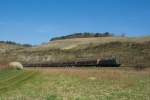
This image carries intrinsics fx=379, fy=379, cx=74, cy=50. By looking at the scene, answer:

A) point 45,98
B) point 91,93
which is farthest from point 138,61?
point 45,98

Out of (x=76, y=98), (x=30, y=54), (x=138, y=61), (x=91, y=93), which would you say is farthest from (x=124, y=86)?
(x=30, y=54)

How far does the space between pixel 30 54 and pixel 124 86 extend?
253 feet

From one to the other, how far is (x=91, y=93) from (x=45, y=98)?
5.12 m

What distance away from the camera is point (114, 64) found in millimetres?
69062

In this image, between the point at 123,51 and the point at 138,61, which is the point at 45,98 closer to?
the point at 138,61

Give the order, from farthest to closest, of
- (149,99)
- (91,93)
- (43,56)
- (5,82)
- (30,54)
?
(30,54)
(43,56)
(5,82)
(91,93)
(149,99)

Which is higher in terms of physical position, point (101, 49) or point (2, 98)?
point (101, 49)

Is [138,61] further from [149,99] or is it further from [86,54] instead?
[149,99]

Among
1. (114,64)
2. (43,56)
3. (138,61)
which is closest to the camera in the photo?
(114,64)

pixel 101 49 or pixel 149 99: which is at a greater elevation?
pixel 101 49

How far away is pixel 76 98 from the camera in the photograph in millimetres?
26812

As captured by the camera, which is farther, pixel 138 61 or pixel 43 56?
pixel 43 56

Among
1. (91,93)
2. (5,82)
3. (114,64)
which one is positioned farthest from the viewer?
(114,64)

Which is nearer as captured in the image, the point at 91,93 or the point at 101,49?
the point at 91,93
